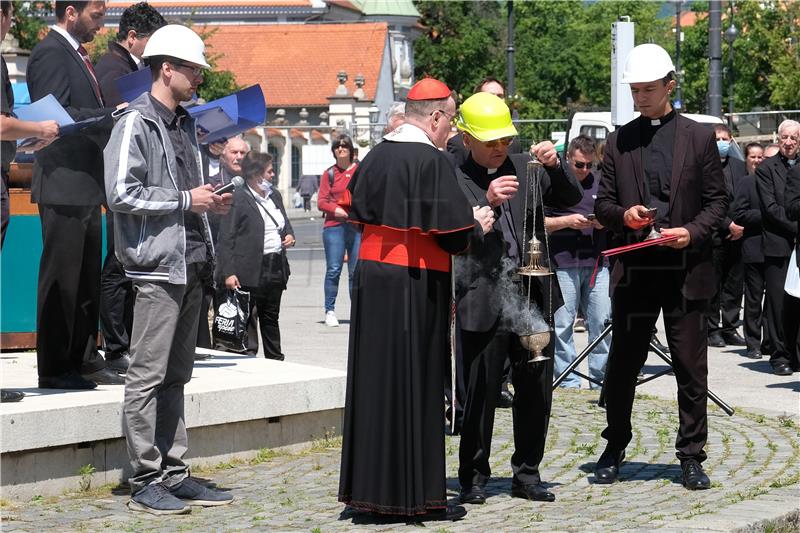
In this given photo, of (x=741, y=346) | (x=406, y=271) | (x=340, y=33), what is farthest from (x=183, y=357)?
(x=340, y=33)

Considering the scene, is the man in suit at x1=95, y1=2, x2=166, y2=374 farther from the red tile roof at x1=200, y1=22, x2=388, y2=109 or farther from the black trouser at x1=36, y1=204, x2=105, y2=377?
the red tile roof at x1=200, y1=22, x2=388, y2=109

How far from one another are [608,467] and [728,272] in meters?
8.10

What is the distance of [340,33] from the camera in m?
86.9

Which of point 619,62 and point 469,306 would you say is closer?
point 469,306

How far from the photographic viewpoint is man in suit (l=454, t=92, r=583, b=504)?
6988mm

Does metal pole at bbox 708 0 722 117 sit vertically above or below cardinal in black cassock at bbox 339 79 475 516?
above

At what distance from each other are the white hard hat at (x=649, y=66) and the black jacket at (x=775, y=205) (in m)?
6.20

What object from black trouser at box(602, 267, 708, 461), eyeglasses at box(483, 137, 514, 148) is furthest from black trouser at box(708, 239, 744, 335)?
eyeglasses at box(483, 137, 514, 148)

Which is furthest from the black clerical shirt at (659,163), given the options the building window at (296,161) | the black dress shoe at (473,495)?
the building window at (296,161)

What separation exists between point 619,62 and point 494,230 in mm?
6373

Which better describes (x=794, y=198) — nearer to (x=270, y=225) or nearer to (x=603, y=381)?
(x=603, y=381)

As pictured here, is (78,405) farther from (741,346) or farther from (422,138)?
(741,346)

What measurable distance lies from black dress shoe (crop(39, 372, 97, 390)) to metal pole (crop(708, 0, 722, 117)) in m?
16.3

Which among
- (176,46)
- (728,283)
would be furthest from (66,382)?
(728,283)
